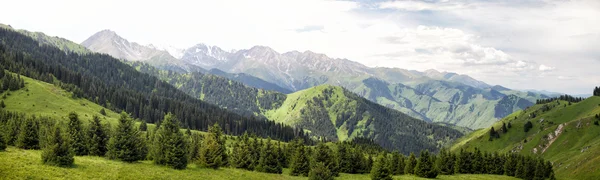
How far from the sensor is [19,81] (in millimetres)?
188375

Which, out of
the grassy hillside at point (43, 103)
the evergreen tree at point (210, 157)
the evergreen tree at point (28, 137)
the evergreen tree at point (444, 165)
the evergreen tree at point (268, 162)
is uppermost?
the grassy hillside at point (43, 103)

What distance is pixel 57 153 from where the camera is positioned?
148 ft

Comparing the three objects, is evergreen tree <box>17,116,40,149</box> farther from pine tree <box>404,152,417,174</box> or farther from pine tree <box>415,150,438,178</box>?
pine tree <box>404,152,417,174</box>

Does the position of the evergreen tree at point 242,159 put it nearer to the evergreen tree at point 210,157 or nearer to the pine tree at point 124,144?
the evergreen tree at point 210,157

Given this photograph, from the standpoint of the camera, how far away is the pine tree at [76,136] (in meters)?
61.2

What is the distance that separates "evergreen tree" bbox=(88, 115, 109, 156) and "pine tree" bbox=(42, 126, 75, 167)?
798 inches

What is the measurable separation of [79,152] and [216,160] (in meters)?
26.2

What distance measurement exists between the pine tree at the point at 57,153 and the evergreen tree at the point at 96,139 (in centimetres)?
2026

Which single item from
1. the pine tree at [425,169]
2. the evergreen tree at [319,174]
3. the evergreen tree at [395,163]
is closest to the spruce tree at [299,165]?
the evergreen tree at [319,174]

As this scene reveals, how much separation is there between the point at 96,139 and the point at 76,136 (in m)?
3.46

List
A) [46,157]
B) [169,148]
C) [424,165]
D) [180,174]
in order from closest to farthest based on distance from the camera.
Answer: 1. [46,157]
2. [180,174]
3. [169,148]
4. [424,165]

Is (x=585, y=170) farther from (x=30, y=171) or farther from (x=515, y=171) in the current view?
(x=30, y=171)

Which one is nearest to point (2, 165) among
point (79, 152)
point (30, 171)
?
point (30, 171)

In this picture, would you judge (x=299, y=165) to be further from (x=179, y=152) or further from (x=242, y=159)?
(x=179, y=152)
